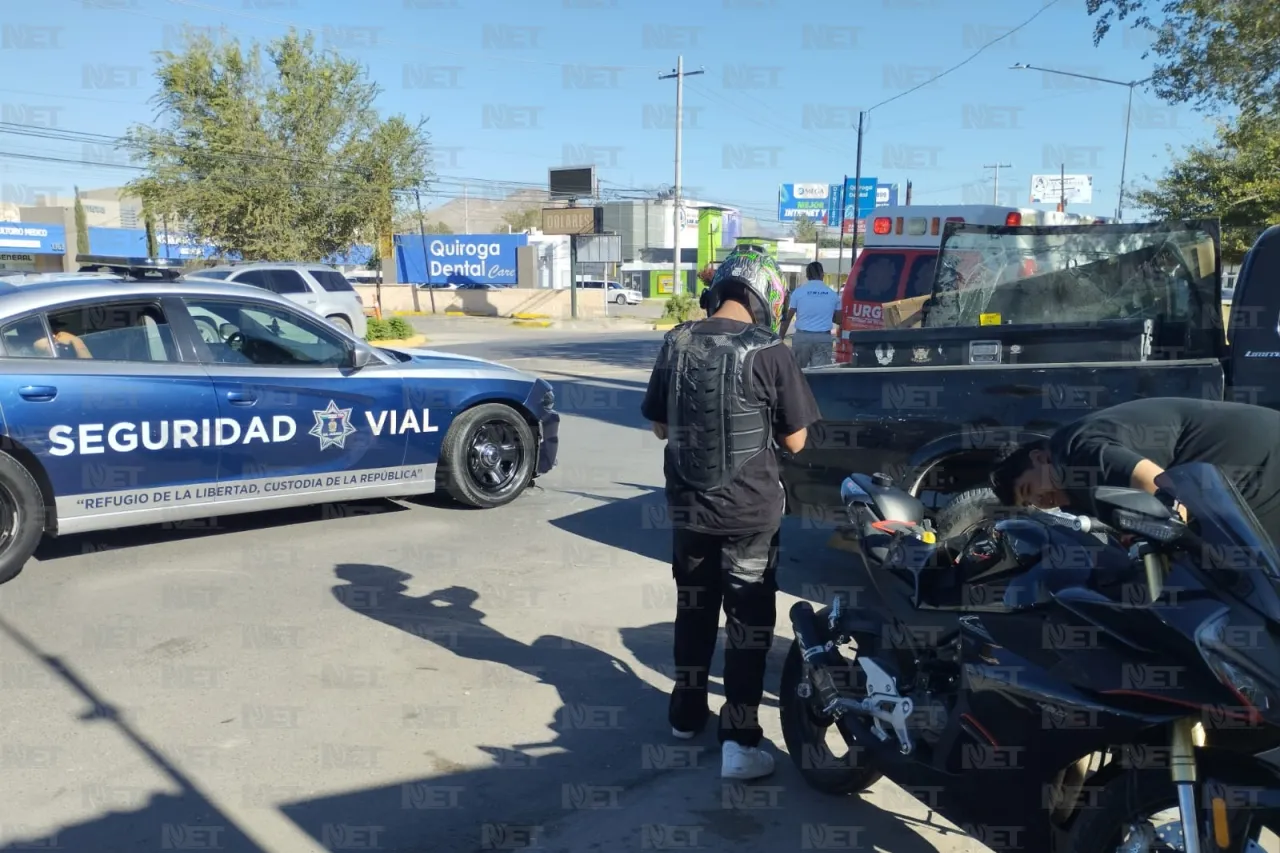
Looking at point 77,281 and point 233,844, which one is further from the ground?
point 77,281

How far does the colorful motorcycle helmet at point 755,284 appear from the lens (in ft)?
12.7

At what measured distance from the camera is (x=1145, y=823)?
7.75 feet

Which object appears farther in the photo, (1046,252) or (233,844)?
(1046,252)

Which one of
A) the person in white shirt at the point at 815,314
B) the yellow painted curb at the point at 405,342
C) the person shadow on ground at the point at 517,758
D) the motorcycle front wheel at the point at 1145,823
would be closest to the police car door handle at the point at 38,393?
the person shadow on ground at the point at 517,758

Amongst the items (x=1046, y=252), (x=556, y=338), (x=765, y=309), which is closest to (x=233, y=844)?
(x=765, y=309)

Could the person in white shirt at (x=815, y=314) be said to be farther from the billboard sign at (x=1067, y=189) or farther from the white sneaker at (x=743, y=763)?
the billboard sign at (x=1067, y=189)

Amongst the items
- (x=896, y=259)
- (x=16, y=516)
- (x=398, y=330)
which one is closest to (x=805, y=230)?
(x=398, y=330)

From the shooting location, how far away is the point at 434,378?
285 inches

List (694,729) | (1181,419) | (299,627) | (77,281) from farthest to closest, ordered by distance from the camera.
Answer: (77,281), (299,627), (694,729), (1181,419)

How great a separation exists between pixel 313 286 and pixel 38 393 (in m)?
16.7

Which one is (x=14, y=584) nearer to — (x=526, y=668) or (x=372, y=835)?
(x=526, y=668)

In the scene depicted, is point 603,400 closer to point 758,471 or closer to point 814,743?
point 758,471

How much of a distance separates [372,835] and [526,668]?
4.80ft

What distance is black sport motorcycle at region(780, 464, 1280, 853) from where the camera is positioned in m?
2.21
